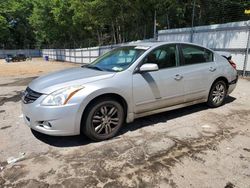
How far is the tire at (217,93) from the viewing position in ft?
18.5

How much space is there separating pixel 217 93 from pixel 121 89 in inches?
110

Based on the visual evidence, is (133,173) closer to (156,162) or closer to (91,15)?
(156,162)

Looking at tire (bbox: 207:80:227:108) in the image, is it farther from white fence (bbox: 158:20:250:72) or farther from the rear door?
white fence (bbox: 158:20:250:72)

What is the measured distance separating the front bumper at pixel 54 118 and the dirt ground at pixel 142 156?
33 centimetres

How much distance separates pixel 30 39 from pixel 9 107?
6076cm

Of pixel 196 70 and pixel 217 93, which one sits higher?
pixel 196 70

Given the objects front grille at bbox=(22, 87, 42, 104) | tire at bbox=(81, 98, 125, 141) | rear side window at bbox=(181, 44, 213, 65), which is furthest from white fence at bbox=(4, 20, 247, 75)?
front grille at bbox=(22, 87, 42, 104)

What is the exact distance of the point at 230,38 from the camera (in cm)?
1027

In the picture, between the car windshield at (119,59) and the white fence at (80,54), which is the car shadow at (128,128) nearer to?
the car windshield at (119,59)

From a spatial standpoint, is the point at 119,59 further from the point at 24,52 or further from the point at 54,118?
the point at 24,52

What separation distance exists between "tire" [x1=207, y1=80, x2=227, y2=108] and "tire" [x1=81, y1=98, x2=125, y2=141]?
97.5 inches

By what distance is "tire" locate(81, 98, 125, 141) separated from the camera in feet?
12.7

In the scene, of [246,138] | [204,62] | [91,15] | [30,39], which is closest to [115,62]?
[204,62]

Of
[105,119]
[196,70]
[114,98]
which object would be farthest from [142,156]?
[196,70]
